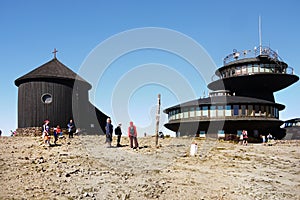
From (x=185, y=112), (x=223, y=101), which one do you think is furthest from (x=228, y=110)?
(x=185, y=112)

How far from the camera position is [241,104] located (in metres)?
45.6

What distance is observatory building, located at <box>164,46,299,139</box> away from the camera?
4538 cm

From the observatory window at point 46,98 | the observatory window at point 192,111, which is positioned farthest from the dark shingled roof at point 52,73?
the observatory window at point 192,111

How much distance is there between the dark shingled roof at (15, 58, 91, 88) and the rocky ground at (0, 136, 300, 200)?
17.3 meters

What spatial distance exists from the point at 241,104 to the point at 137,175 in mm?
32515

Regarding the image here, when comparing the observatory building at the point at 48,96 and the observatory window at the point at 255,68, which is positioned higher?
the observatory window at the point at 255,68

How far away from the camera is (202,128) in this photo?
46.6m

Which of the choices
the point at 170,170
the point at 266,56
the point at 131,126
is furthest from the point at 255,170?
the point at 266,56

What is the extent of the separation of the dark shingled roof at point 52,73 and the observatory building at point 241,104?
→ 1614cm

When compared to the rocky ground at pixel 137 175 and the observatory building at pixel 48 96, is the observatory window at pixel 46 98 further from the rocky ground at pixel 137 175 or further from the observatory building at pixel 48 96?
the rocky ground at pixel 137 175

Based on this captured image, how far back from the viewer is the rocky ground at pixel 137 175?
13305mm

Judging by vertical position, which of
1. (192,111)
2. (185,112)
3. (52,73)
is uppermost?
(52,73)

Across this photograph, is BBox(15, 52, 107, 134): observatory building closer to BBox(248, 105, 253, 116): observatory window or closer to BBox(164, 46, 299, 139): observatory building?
BBox(164, 46, 299, 139): observatory building

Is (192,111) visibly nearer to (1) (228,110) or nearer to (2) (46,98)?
(1) (228,110)
